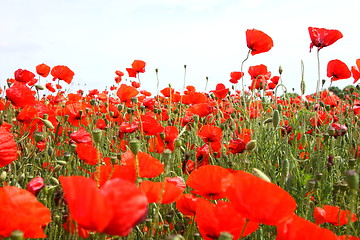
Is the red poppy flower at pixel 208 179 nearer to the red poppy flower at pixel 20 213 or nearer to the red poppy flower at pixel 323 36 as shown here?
the red poppy flower at pixel 20 213

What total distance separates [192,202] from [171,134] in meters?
0.99

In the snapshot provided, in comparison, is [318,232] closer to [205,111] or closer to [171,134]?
[171,134]

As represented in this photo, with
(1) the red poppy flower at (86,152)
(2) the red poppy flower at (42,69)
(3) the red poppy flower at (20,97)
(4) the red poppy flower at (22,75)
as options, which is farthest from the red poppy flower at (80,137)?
(2) the red poppy flower at (42,69)

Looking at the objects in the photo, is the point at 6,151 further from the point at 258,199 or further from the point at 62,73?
the point at 62,73

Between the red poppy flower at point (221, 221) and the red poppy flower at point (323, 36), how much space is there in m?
1.86

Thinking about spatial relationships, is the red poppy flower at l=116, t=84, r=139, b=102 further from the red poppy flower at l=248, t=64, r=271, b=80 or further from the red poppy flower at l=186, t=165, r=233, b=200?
the red poppy flower at l=186, t=165, r=233, b=200

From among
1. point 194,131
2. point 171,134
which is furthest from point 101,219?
point 194,131

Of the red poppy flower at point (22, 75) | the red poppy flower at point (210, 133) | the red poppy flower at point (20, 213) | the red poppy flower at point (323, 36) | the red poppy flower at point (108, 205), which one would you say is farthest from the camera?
the red poppy flower at point (22, 75)

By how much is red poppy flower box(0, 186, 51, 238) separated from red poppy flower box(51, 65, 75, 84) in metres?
2.90

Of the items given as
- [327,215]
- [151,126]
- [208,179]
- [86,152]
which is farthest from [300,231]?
[151,126]

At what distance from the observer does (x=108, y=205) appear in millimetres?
609

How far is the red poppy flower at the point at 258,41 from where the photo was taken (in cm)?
258

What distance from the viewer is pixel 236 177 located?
2.44 ft

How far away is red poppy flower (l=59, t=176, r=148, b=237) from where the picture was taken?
1.99 ft
